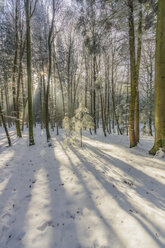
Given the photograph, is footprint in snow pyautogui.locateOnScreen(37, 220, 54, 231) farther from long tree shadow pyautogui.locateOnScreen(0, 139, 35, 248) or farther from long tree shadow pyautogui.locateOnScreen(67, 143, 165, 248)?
long tree shadow pyautogui.locateOnScreen(67, 143, 165, 248)

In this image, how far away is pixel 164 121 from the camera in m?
5.02

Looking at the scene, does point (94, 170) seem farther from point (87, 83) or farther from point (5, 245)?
point (87, 83)

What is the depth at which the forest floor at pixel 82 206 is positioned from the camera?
→ 175 centimetres

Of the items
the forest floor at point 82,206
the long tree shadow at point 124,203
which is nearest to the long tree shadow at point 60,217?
the forest floor at point 82,206

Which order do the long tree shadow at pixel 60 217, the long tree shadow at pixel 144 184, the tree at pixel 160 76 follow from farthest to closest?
the tree at pixel 160 76
the long tree shadow at pixel 144 184
the long tree shadow at pixel 60 217

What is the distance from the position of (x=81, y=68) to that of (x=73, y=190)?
17773 mm

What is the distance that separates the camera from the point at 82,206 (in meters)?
2.38

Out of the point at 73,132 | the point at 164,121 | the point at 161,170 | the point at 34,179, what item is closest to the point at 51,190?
the point at 34,179

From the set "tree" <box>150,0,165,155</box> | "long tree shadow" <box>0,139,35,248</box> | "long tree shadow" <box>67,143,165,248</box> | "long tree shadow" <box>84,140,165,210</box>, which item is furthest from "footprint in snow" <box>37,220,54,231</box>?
"tree" <box>150,0,165,155</box>

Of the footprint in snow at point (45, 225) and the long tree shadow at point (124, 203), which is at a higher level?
the long tree shadow at point (124, 203)

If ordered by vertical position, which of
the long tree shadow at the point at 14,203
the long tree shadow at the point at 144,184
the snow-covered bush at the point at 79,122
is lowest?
the long tree shadow at the point at 144,184

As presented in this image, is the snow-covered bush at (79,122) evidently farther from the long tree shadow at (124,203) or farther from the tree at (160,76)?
the tree at (160,76)

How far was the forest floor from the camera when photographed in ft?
5.73

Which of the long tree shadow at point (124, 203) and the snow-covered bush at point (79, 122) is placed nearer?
the long tree shadow at point (124, 203)
